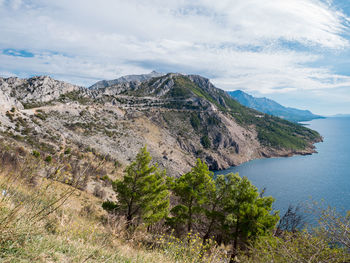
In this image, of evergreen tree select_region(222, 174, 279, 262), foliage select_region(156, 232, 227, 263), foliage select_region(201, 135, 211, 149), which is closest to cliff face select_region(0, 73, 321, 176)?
foliage select_region(201, 135, 211, 149)

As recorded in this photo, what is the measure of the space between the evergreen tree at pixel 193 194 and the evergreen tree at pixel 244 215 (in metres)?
1.96

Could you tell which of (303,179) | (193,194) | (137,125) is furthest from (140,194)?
(303,179)

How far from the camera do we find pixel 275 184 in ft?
219

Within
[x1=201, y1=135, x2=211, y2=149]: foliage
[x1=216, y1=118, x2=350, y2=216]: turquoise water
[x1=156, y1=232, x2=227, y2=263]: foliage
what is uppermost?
[x1=156, y1=232, x2=227, y2=263]: foliage

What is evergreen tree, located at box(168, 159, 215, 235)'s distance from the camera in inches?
678

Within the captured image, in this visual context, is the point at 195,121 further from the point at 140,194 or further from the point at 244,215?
the point at 244,215

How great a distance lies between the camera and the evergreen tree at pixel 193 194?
56.5 ft

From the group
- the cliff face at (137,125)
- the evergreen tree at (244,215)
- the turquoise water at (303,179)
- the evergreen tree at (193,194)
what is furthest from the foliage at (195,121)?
the evergreen tree at (244,215)

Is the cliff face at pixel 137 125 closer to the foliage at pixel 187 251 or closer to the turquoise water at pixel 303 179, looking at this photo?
the turquoise water at pixel 303 179

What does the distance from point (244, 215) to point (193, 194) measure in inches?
178

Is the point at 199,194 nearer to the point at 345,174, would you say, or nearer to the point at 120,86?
the point at 345,174

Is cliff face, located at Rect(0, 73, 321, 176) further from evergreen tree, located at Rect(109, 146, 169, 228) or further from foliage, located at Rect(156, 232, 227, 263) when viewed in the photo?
foliage, located at Rect(156, 232, 227, 263)

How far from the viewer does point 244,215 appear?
51.1 feet

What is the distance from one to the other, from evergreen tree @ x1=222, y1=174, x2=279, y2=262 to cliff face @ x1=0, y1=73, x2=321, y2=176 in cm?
2819
